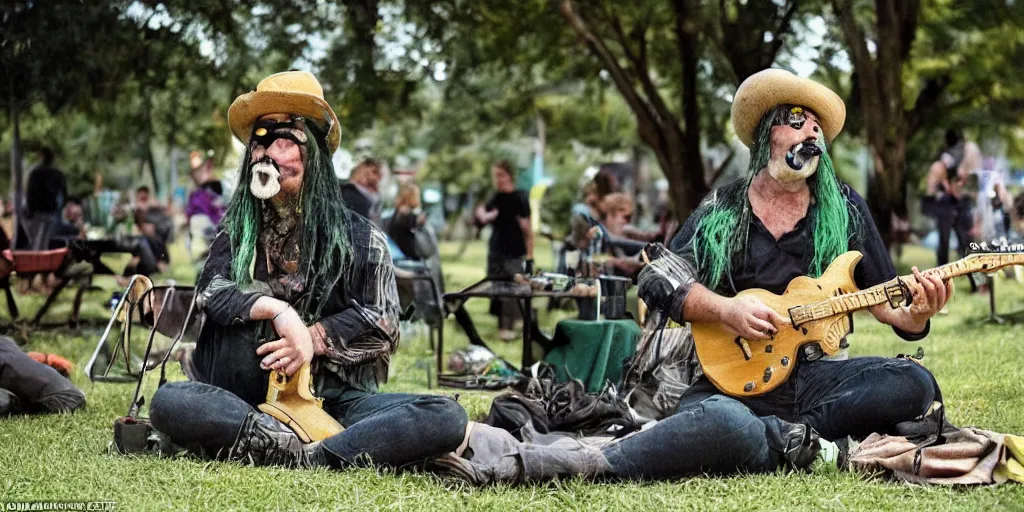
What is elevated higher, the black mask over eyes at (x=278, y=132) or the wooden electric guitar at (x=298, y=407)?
the black mask over eyes at (x=278, y=132)

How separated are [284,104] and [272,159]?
0.20 metres

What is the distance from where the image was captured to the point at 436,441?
4035 mm

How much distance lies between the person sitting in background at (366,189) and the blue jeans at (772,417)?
5.53m

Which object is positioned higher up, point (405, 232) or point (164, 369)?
point (405, 232)

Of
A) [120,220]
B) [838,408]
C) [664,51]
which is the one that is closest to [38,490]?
[838,408]

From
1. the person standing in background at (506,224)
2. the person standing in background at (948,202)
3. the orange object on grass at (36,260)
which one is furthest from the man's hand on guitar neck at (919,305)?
the person standing in background at (948,202)

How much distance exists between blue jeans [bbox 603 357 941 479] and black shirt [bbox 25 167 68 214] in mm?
10567

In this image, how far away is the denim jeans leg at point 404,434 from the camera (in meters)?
4.02

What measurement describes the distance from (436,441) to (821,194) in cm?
163

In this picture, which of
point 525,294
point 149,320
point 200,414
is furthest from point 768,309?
point 525,294

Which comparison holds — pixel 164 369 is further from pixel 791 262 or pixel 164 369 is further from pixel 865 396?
pixel 865 396

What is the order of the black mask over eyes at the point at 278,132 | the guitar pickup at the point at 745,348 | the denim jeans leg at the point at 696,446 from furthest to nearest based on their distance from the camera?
the black mask over eyes at the point at 278,132 → the guitar pickup at the point at 745,348 → the denim jeans leg at the point at 696,446

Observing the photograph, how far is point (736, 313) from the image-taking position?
4.28m

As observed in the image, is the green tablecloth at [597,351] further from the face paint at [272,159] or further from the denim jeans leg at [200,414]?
the denim jeans leg at [200,414]
